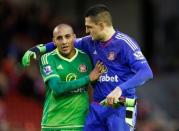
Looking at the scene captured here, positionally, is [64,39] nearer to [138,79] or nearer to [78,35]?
Result: [138,79]

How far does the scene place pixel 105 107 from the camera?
35.3 ft

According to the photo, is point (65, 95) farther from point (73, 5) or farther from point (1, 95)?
point (73, 5)

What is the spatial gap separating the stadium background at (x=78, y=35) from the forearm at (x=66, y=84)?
5712 millimetres

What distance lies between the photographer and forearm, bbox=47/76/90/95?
1067 cm

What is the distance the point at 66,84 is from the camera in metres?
10.7

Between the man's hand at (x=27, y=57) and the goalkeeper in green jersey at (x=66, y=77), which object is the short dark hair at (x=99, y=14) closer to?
the goalkeeper in green jersey at (x=66, y=77)

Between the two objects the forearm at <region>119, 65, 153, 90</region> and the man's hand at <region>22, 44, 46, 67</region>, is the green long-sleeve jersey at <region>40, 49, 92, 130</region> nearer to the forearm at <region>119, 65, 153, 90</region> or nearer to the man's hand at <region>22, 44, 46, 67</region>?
the man's hand at <region>22, 44, 46, 67</region>

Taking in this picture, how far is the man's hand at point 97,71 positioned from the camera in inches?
420

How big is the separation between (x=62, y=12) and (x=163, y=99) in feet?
11.0

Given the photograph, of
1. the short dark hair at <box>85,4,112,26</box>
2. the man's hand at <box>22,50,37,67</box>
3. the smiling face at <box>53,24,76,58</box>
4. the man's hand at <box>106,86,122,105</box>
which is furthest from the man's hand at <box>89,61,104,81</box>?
the man's hand at <box>22,50,37,67</box>

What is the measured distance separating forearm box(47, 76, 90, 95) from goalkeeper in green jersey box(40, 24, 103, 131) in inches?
2.0

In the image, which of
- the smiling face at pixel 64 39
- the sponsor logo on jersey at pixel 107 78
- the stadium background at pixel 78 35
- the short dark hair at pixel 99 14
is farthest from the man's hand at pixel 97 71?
the stadium background at pixel 78 35

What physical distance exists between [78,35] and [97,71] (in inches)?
386

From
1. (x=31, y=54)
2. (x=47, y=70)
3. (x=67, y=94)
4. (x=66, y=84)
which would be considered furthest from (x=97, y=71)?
(x=31, y=54)
